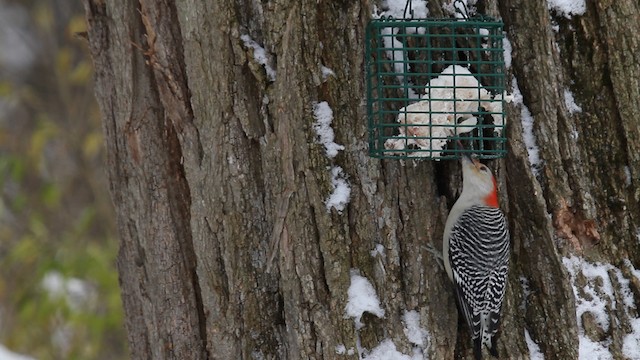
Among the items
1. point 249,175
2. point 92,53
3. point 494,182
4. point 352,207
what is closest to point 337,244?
point 352,207

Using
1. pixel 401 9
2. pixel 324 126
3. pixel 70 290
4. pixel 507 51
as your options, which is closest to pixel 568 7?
pixel 507 51

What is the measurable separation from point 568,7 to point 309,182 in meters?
1.71

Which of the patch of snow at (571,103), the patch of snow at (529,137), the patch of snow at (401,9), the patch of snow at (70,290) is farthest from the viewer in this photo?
the patch of snow at (70,290)

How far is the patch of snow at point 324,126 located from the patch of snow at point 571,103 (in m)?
1.33

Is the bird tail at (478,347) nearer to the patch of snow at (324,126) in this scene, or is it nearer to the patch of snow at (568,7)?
the patch of snow at (324,126)

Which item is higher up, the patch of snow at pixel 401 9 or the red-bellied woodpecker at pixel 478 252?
the patch of snow at pixel 401 9

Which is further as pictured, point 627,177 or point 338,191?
point 627,177

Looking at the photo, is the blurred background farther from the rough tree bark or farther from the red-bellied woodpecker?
the red-bellied woodpecker

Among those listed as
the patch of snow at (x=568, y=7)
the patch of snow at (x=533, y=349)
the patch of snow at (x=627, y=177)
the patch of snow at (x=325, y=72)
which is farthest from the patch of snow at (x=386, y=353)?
the patch of snow at (x=568, y=7)

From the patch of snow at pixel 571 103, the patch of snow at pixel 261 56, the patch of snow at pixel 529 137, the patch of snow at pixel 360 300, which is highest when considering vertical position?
the patch of snow at pixel 261 56

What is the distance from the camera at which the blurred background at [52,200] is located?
7.07 metres

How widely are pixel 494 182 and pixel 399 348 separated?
1.00 meters

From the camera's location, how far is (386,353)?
4.22m

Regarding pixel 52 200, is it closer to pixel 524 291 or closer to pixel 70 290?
pixel 70 290
